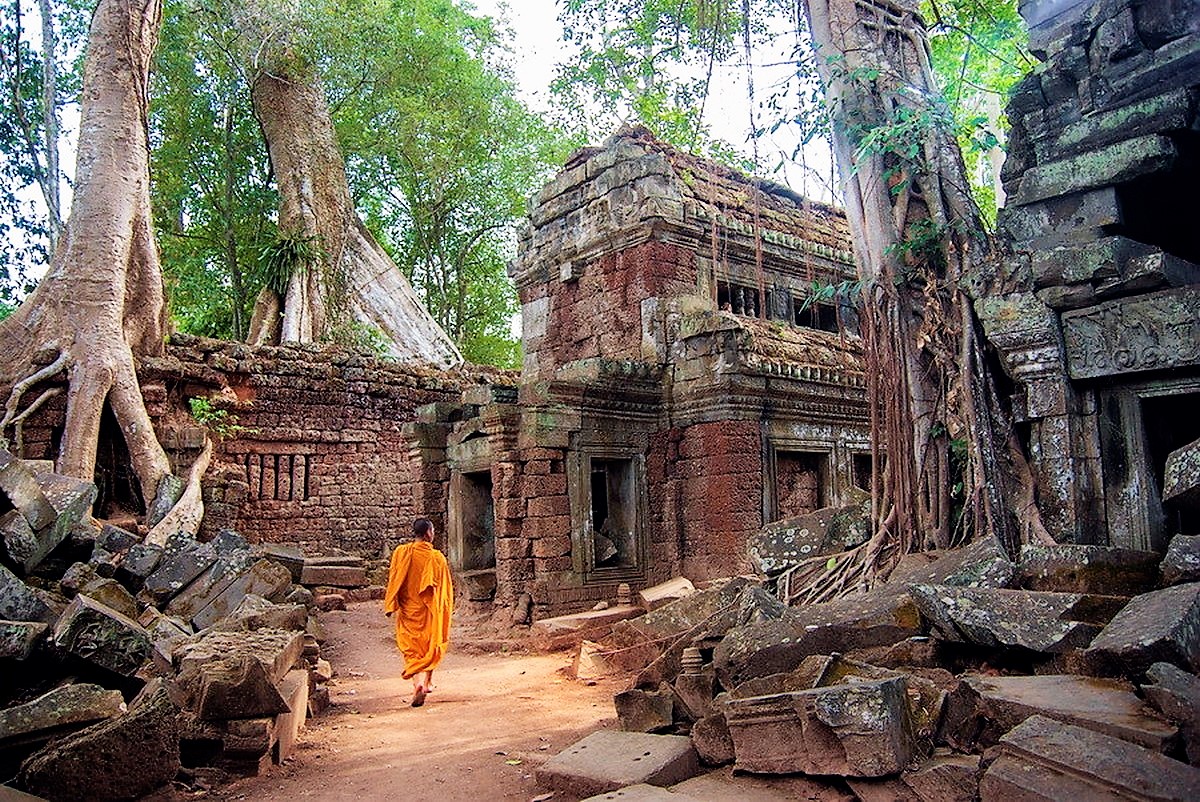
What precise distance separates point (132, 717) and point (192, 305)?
19140 mm

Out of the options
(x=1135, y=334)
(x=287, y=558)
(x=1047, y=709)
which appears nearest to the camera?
(x=1047, y=709)

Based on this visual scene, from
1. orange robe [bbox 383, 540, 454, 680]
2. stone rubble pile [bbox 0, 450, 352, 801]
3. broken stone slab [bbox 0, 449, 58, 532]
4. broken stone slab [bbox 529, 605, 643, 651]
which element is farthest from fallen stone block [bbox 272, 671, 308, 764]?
broken stone slab [bbox 529, 605, 643, 651]

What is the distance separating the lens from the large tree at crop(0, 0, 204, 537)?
10570 mm

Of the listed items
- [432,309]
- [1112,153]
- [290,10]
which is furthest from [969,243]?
[432,309]

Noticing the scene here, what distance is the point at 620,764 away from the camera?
3957 millimetres

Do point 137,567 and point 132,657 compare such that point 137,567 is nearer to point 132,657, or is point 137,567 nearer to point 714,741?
point 132,657

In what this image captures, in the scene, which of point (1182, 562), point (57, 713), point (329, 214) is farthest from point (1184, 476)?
point (329, 214)

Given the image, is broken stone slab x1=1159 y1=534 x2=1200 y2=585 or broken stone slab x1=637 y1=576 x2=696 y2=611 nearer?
broken stone slab x1=1159 y1=534 x2=1200 y2=585

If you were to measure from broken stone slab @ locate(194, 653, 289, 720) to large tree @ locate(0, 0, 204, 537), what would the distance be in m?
6.81

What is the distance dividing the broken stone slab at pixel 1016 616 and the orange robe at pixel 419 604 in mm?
4150

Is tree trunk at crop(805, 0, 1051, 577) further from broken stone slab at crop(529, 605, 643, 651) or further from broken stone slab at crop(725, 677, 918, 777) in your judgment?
broken stone slab at crop(529, 605, 643, 651)

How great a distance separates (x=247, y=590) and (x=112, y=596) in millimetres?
1294

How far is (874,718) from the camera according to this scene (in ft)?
10.4

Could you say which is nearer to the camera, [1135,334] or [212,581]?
[1135,334]
